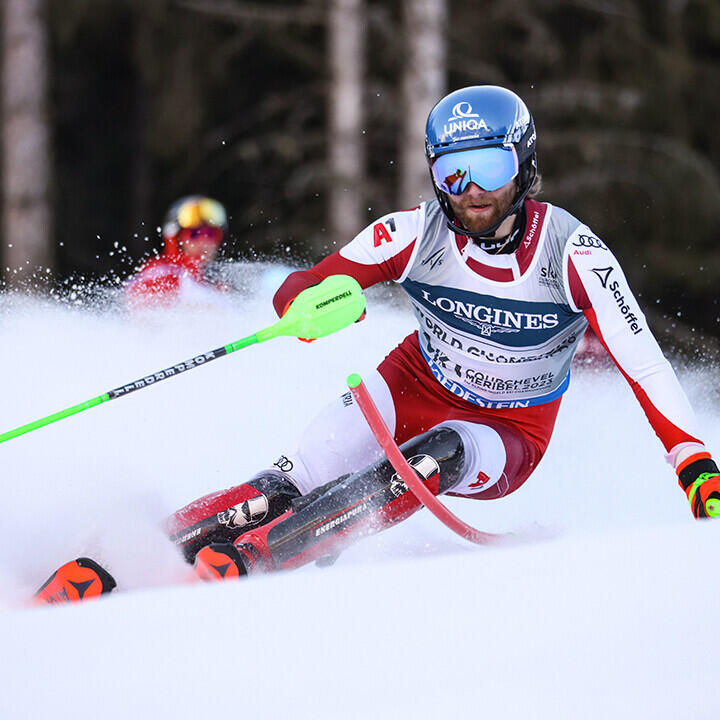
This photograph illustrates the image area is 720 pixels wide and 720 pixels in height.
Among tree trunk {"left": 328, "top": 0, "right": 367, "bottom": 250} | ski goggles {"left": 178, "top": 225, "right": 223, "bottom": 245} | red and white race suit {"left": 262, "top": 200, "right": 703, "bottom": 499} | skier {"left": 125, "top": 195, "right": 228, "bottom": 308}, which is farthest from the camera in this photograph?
tree trunk {"left": 328, "top": 0, "right": 367, "bottom": 250}

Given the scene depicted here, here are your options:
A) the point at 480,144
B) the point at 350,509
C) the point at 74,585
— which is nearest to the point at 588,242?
the point at 480,144

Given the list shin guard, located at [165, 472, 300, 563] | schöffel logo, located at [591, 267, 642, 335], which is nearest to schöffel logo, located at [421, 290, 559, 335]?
schöffel logo, located at [591, 267, 642, 335]

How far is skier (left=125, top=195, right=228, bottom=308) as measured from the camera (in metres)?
5.55

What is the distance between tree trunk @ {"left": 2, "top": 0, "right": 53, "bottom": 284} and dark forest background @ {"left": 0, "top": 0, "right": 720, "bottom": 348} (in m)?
2.08

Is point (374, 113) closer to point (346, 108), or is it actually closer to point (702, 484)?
point (346, 108)

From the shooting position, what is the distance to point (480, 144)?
2961mm

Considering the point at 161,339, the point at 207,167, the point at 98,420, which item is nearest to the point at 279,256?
the point at 161,339

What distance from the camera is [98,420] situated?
14.8 ft

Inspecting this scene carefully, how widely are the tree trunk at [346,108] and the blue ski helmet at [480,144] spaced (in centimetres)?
550

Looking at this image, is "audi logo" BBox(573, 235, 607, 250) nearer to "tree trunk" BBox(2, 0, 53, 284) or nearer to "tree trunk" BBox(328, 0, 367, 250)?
"tree trunk" BBox(328, 0, 367, 250)

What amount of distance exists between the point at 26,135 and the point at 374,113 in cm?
350

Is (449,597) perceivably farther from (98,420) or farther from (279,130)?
(279,130)

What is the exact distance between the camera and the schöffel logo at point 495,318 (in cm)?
310

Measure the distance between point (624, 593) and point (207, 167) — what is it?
1080cm
